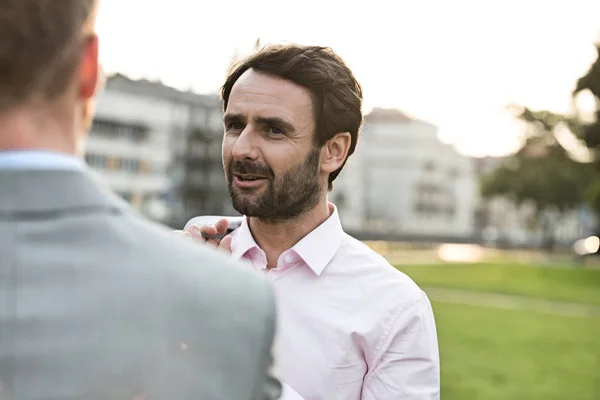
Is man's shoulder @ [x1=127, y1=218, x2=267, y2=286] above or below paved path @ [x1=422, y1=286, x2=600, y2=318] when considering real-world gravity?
above

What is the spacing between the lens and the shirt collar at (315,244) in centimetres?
266

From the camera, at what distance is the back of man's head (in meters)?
1.10

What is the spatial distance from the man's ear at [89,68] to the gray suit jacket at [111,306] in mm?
129

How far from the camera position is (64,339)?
1.10 m

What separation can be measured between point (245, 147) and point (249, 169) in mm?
73

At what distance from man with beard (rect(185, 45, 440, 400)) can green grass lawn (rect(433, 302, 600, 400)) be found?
8.30 metres

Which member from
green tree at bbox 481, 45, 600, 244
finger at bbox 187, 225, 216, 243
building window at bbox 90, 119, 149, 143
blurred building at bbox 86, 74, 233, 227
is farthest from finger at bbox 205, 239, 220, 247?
building window at bbox 90, 119, 149, 143

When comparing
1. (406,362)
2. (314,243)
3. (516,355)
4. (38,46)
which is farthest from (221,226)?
(516,355)

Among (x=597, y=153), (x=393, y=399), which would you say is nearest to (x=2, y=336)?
(x=393, y=399)

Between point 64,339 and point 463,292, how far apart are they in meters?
26.7

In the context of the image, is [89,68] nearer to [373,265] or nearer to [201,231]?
[201,231]

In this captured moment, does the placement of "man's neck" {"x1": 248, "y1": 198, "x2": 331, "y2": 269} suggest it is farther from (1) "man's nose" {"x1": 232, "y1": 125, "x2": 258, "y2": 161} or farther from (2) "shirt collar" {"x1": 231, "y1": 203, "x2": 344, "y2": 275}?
(1) "man's nose" {"x1": 232, "y1": 125, "x2": 258, "y2": 161}

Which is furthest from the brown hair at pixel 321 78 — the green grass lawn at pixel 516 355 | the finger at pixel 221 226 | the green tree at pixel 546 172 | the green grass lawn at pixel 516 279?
the green tree at pixel 546 172

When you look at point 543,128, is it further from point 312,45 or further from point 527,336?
point 312,45
